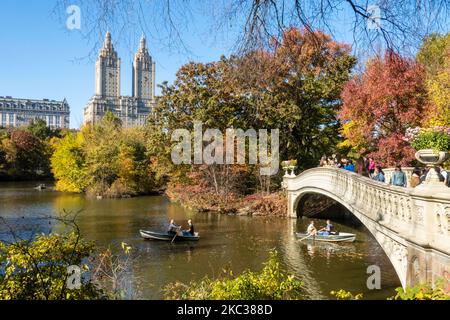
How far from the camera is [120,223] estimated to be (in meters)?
23.1

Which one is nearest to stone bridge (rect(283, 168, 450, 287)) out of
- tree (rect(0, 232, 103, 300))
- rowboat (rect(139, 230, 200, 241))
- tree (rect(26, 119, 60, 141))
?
tree (rect(0, 232, 103, 300))

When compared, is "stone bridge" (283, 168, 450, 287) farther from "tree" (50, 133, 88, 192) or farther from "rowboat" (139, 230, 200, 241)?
"tree" (50, 133, 88, 192)

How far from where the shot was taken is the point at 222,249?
679 inches

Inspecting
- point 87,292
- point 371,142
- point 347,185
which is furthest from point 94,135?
point 87,292

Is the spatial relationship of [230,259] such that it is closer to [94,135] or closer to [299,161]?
[299,161]

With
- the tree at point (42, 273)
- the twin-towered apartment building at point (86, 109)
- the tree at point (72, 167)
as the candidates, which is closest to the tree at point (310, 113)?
the tree at point (42, 273)

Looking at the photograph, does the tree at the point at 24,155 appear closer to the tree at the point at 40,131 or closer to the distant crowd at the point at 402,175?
the tree at the point at 40,131

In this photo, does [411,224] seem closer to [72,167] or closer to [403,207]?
[403,207]

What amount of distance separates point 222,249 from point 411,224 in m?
10.9

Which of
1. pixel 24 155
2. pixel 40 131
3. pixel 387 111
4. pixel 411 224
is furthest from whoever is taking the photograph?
pixel 40 131

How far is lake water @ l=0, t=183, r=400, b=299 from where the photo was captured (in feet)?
41.7

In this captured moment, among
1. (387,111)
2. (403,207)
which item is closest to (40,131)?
(387,111)

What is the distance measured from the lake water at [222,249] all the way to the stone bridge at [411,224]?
2.63m

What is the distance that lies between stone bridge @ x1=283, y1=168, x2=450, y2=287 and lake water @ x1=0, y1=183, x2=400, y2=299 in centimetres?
263
